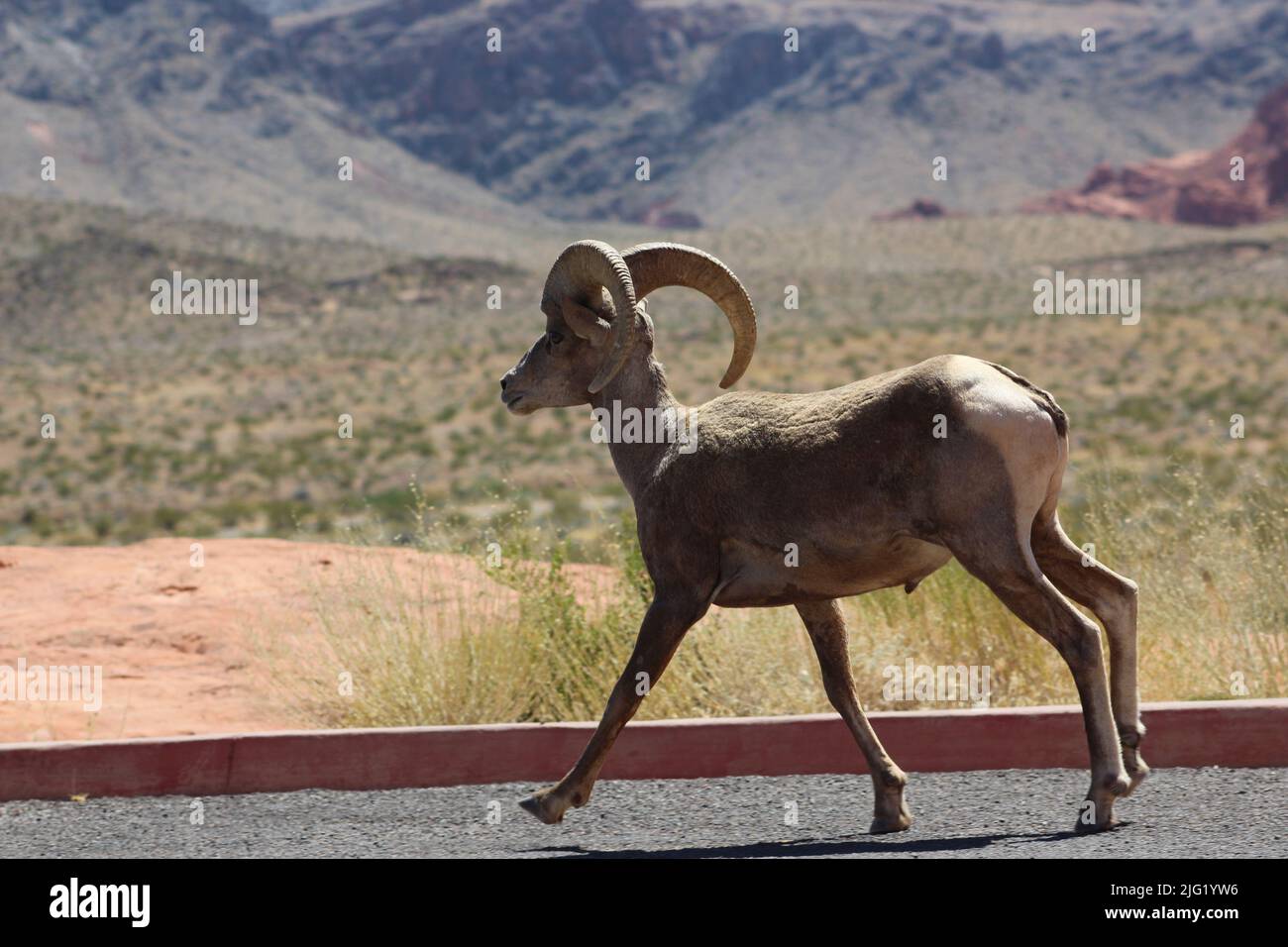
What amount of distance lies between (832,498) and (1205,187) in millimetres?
129698

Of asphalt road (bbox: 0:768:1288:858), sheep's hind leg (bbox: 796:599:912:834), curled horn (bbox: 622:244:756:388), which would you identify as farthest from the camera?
curled horn (bbox: 622:244:756:388)

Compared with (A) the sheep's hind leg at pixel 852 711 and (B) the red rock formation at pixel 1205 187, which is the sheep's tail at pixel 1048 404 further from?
(B) the red rock formation at pixel 1205 187

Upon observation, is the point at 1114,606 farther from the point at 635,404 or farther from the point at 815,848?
the point at 635,404

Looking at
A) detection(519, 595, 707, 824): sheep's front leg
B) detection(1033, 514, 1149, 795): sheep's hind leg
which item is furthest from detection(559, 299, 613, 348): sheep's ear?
detection(1033, 514, 1149, 795): sheep's hind leg

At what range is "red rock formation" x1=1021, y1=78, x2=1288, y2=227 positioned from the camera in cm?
12126

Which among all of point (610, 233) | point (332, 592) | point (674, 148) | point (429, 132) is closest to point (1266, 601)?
point (332, 592)

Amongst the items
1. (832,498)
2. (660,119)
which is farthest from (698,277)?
(660,119)

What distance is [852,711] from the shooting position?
6.80 metres

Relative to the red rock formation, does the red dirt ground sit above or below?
below

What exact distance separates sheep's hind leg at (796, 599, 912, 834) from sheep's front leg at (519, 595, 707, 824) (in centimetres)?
61

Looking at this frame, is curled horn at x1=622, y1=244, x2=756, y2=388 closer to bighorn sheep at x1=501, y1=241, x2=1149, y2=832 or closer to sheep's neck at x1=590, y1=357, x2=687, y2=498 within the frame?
bighorn sheep at x1=501, y1=241, x2=1149, y2=832

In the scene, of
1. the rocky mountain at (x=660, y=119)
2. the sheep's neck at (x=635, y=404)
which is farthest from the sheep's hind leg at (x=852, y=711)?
the rocky mountain at (x=660, y=119)

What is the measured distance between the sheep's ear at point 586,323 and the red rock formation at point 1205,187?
118 meters

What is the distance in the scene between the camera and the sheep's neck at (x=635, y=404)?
22.5 feet
